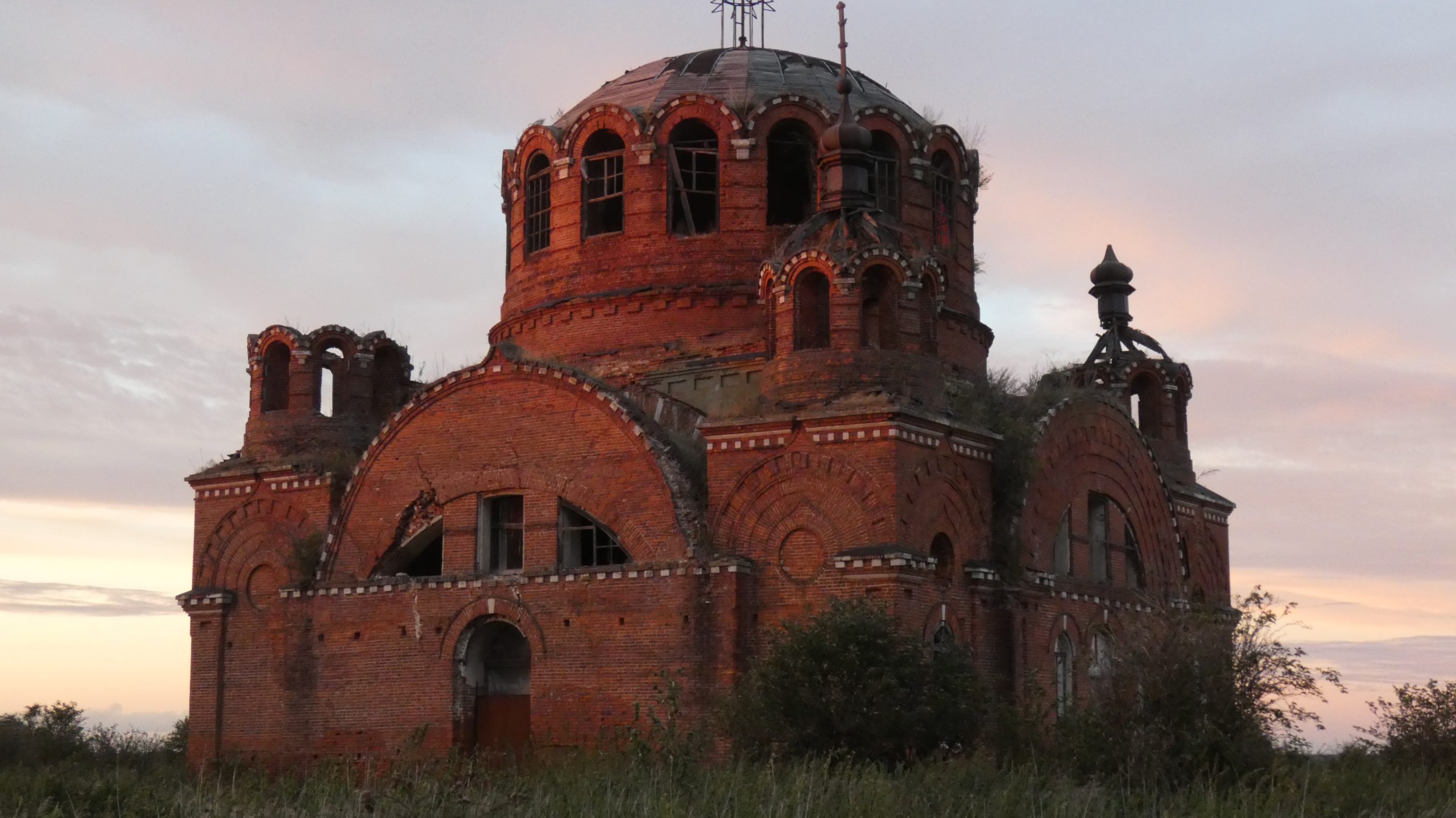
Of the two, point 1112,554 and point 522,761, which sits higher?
point 1112,554

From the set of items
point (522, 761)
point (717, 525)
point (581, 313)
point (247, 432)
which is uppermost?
point (581, 313)

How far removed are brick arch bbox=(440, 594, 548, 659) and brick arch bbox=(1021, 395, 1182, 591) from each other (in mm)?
6127

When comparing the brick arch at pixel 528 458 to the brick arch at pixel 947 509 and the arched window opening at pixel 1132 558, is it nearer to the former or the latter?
the brick arch at pixel 947 509

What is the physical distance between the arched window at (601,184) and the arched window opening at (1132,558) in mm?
8442

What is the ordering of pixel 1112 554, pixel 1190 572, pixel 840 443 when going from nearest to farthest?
pixel 840 443
pixel 1112 554
pixel 1190 572

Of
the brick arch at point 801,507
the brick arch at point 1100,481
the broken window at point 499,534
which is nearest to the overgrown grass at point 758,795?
the brick arch at point 801,507

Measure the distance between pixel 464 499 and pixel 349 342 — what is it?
4.04 metres

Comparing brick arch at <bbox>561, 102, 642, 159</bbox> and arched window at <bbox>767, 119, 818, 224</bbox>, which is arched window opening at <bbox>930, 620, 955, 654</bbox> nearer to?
arched window at <bbox>767, 119, 818, 224</bbox>

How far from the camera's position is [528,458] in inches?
923

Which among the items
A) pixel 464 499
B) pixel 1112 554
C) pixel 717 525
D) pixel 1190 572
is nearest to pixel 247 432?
pixel 464 499

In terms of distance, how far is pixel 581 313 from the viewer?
86.0 ft

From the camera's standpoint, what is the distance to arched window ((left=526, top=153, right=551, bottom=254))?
89.6 ft

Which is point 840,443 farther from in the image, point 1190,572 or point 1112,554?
point 1190,572

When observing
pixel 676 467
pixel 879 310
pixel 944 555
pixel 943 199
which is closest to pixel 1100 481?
pixel 944 555
